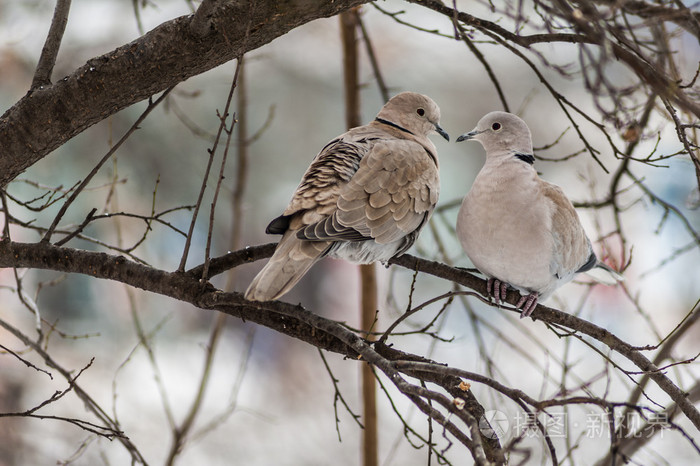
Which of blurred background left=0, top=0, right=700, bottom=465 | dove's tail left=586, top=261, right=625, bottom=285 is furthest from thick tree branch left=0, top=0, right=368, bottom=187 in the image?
blurred background left=0, top=0, right=700, bottom=465

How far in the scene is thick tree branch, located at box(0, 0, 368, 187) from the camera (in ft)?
4.36

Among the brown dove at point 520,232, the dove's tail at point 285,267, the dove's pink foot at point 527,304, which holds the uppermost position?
the brown dove at point 520,232

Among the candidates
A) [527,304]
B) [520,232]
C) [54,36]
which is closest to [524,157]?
[520,232]

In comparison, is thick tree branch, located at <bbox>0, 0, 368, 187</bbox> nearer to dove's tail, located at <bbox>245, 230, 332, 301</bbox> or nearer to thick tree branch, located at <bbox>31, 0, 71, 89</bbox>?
thick tree branch, located at <bbox>31, 0, 71, 89</bbox>

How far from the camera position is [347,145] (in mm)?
1812

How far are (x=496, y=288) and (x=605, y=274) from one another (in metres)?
0.57

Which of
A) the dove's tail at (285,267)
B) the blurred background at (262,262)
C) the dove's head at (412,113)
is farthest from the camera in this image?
the blurred background at (262,262)

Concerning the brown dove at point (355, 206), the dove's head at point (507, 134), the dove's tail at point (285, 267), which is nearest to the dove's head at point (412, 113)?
the brown dove at point (355, 206)

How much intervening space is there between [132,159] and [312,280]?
4.31ft

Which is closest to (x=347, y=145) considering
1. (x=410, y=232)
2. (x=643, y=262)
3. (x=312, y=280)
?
(x=410, y=232)

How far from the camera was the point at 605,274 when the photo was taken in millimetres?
2139

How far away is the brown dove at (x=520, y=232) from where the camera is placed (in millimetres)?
1672

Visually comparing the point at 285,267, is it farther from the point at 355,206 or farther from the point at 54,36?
the point at 54,36

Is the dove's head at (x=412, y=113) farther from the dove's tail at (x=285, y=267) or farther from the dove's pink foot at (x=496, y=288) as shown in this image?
the dove's tail at (x=285, y=267)
